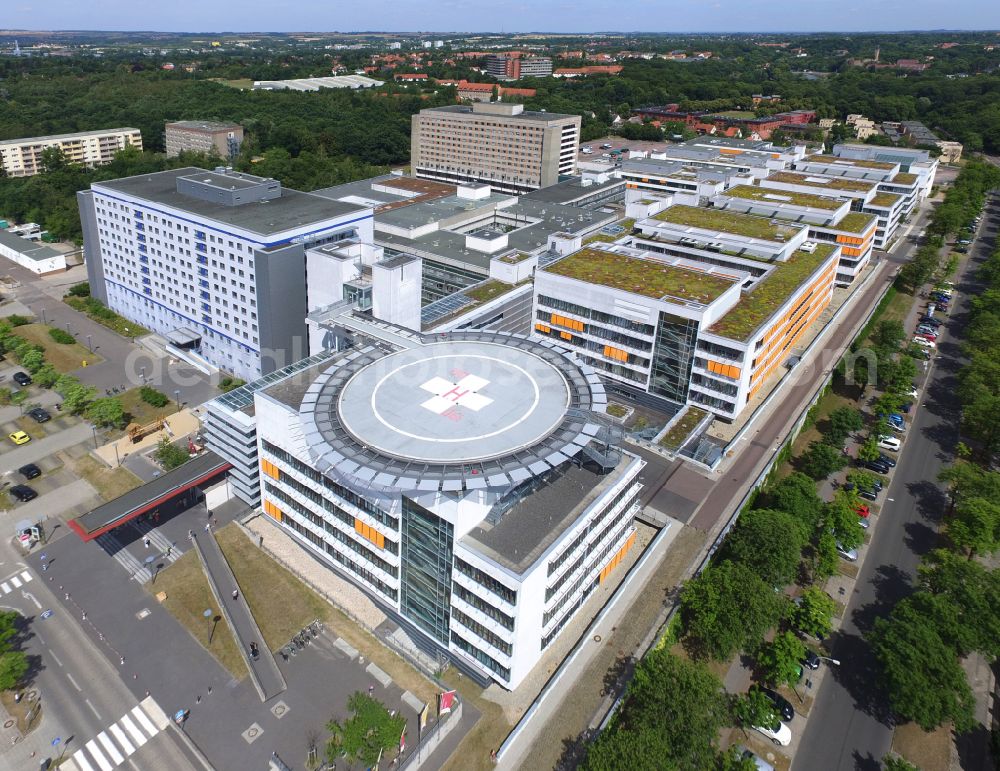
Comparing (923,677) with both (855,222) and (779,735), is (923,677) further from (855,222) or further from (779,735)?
(855,222)

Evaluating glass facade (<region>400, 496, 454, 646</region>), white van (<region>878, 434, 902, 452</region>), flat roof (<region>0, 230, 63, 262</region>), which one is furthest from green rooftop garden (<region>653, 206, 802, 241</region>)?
flat roof (<region>0, 230, 63, 262</region>)

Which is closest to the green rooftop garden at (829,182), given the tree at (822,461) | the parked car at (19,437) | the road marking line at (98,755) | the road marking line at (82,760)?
the tree at (822,461)

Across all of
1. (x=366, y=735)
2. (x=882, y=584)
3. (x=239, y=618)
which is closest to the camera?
(x=366, y=735)

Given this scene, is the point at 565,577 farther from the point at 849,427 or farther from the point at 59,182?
the point at 59,182

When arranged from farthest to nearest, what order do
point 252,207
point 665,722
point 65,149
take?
point 65,149
point 252,207
point 665,722

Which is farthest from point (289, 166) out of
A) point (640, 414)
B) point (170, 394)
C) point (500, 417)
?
point (500, 417)

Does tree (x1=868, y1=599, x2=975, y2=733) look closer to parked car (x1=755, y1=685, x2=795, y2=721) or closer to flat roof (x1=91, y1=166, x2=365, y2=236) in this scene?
parked car (x1=755, y1=685, x2=795, y2=721)

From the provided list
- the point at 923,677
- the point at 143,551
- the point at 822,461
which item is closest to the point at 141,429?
the point at 143,551
